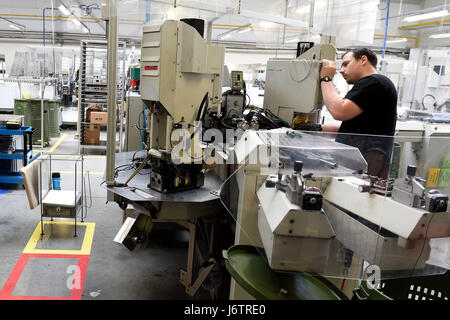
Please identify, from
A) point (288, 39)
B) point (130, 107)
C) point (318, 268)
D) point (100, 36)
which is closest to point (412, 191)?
point (318, 268)

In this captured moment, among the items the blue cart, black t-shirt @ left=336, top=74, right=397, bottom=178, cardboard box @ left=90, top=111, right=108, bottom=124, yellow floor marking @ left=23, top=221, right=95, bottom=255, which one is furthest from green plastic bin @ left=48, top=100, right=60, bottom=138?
black t-shirt @ left=336, top=74, right=397, bottom=178

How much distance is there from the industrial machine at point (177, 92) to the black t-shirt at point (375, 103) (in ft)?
2.66

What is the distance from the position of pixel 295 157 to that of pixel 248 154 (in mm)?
233

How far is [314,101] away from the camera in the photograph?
2588 mm

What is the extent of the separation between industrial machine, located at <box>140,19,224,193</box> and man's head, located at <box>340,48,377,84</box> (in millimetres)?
736

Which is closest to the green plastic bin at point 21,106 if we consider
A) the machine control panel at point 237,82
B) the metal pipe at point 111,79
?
the machine control panel at point 237,82

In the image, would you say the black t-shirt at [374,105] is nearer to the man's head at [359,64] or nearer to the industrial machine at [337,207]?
the man's head at [359,64]

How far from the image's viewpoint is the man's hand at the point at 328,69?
2373 mm

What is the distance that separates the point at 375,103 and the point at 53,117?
623 cm

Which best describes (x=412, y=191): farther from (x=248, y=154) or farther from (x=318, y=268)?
(x=248, y=154)

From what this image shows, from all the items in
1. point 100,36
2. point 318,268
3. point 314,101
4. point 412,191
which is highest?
point 100,36

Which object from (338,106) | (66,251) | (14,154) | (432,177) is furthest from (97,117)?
(432,177)

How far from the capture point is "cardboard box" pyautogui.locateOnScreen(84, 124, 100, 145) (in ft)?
20.6

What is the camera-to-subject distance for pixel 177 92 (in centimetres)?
198
